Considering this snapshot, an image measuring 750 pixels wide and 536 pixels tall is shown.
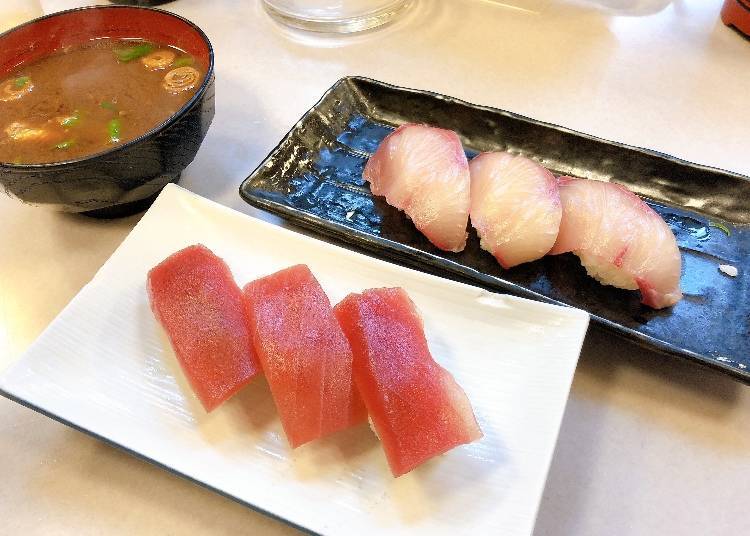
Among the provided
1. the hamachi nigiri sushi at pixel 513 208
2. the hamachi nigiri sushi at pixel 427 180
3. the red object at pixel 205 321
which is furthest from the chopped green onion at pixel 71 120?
the hamachi nigiri sushi at pixel 513 208

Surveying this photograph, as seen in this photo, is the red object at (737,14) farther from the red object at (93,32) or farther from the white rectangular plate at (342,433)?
the red object at (93,32)

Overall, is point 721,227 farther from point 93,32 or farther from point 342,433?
point 93,32

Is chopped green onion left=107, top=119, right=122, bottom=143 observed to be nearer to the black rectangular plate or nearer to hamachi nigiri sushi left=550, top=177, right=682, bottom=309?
the black rectangular plate

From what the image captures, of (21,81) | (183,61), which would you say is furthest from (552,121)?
(21,81)

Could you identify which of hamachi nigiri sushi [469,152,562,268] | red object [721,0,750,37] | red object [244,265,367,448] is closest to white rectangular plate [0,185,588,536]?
red object [244,265,367,448]

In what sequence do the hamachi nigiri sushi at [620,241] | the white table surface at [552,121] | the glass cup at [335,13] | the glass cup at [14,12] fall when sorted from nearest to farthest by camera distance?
the white table surface at [552,121] < the hamachi nigiri sushi at [620,241] < the glass cup at [14,12] < the glass cup at [335,13]

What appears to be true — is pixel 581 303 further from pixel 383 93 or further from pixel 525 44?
pixel 525 44

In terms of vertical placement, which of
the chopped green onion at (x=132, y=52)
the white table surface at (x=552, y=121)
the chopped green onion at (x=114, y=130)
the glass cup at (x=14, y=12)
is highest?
the chopped green onion at (x=132, y=52)
